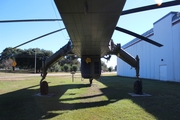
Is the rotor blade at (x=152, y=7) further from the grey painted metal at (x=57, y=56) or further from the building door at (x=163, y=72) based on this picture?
the building door at (x=163, y=72)

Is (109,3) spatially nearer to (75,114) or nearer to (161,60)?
(75,114)

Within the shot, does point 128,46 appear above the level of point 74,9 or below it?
above

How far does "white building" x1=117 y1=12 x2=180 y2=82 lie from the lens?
18062 millimetres

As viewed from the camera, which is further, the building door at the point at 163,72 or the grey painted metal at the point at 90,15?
the building door at the point at 163,72

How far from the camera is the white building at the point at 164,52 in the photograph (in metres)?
18.1

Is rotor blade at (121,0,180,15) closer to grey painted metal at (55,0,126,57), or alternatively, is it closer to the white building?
grey painted metal at (55,0,126,57)

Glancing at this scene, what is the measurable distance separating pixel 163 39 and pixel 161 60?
2817mm

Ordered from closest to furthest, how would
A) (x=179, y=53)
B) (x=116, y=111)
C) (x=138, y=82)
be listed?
(x=116, y=111) → (x=138, y=82) → (x=179, y=53)

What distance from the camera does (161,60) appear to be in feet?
69.6

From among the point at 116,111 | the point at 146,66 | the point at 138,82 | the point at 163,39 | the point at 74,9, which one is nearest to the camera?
the point at 74,9

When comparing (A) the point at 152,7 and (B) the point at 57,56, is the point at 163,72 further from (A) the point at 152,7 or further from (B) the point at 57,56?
(A) the point at 152,7

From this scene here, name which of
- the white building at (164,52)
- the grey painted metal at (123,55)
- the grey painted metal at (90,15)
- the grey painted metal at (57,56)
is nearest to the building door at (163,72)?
the white building at (164,52)

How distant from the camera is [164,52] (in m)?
20.5

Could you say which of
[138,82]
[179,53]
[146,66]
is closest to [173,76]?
[179,53]
